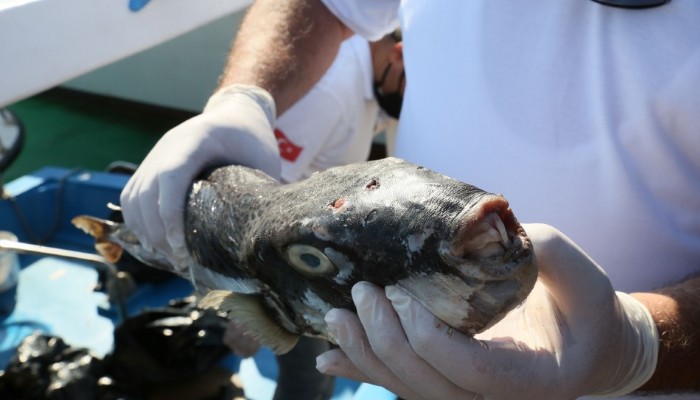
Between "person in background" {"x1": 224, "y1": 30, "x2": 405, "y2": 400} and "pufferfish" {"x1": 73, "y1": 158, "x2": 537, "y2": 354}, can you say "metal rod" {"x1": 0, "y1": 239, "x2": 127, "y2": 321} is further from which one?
"pufferfish" {"x1": 73, "y1": 158, "x2": 537, "y2": 354}

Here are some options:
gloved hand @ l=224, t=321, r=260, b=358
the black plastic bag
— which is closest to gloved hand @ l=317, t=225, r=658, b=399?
the black plastic bag

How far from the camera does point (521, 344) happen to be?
1.55 metres

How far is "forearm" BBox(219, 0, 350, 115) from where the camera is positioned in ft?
9.21

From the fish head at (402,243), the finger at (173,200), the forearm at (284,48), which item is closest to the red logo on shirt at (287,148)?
the forearm at (284,48)

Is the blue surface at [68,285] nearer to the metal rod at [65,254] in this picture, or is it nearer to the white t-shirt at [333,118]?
the metal rod at [65,254]

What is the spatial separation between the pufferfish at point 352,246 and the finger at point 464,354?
3 cm

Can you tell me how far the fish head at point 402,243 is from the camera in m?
1.20

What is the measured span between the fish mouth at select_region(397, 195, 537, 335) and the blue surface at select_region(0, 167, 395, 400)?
7.80 feet

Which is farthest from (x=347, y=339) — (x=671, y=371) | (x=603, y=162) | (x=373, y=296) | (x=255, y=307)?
(x=603, y=162)

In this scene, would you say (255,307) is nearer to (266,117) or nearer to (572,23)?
(266,117)

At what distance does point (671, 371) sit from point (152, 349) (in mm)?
2529

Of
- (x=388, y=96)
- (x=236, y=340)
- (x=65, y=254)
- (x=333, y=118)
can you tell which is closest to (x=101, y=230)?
(x=65, y=254)

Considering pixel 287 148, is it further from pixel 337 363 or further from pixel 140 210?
pixel 337 363

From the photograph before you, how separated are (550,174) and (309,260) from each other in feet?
3.33
